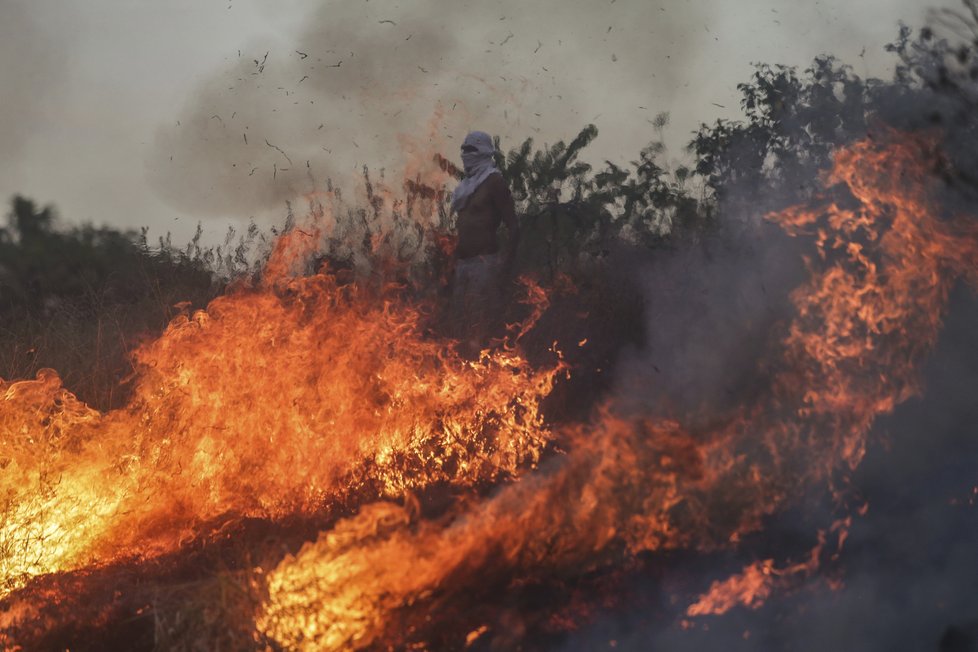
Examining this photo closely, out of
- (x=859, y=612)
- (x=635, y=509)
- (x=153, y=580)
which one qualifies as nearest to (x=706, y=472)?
(x=635, y=509)

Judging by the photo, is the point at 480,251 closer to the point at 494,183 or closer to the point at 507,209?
the point at 507,209

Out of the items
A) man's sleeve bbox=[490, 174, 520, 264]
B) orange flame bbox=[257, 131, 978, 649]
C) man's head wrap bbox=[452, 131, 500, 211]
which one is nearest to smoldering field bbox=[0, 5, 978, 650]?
orange flame bbox=[257, 131, 978, 649]

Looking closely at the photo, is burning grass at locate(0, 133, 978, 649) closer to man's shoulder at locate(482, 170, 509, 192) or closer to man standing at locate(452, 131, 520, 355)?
man standing at locate(452, 131, 520, 355)

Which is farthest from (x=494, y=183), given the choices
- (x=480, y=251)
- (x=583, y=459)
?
(x=583, y=459)

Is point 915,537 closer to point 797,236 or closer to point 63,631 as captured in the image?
point 797,236

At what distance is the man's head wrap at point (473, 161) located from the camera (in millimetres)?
6633

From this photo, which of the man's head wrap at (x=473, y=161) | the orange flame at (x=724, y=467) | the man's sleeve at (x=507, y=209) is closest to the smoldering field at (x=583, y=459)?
the orange flame at (x=724, y=467)

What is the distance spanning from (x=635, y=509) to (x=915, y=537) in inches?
42.6

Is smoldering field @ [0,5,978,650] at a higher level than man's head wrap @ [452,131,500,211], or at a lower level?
lower

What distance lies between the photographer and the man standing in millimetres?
6527

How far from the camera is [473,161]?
6.71m

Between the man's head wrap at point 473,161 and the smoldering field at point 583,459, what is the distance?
0.89 metres

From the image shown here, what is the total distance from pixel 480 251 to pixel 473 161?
67 cm

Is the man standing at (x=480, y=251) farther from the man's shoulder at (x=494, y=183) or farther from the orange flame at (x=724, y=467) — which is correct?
the orange flame at (x=724, y=467)
